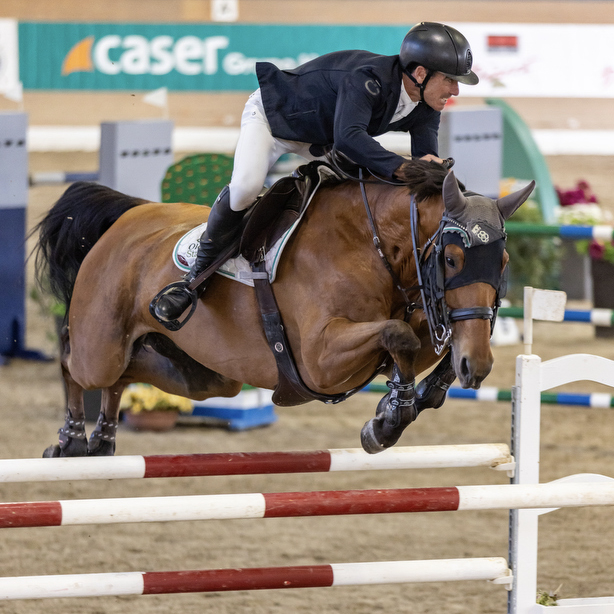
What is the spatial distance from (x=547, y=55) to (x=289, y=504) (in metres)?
9.30

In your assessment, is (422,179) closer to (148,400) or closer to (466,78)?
(466,78)

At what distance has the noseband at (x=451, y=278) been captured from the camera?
2.34 metres

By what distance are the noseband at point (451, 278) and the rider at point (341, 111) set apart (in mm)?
243

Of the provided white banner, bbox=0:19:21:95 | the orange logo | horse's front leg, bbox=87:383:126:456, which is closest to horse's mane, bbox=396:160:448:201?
horse's front leg, bbox=87:383:126:456

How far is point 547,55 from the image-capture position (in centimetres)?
1050

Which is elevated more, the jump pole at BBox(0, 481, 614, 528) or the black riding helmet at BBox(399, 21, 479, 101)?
the black riding helmet at BBox(399, 21, 479, 101)

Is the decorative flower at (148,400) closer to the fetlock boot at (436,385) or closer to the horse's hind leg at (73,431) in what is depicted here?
the horse's hind leg at (73,431)

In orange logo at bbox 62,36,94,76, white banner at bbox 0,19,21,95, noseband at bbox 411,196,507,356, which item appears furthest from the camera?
orange logo at bbox 62,36,94,76

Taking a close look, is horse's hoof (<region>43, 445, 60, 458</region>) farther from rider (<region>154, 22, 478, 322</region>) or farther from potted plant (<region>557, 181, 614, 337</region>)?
potted plant (<region>557, 181, 614, 337</region>)

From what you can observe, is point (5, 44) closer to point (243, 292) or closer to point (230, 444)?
point (230, 444)

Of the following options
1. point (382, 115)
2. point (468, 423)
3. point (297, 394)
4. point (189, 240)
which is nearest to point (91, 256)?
point (189, 240)

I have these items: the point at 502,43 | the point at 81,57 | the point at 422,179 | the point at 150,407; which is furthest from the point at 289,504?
the point at 81,57

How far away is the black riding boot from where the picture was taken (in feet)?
8.99

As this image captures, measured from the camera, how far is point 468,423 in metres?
5.78
